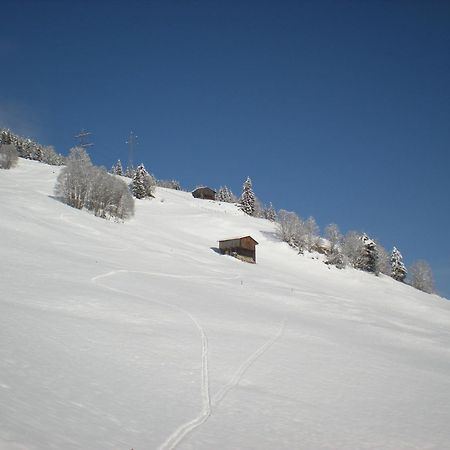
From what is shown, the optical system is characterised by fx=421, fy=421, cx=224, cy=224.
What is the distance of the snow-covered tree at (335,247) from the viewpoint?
65.2 meters

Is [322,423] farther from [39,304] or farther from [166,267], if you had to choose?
[166,267]

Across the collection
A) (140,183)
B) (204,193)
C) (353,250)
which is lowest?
(353,250)

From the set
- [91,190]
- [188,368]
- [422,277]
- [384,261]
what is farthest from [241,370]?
[422,277]

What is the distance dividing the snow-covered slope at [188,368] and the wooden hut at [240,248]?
26851 mm

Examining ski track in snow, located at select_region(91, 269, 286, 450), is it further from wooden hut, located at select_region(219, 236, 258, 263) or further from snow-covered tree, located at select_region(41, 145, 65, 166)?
snow-covered tree, located at select_region(41, 145, 65, 166)

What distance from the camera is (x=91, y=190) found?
55.8 metres

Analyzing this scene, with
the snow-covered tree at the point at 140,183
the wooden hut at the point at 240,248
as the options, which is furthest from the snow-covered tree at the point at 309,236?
the snow-covered tree at the point at 140,183

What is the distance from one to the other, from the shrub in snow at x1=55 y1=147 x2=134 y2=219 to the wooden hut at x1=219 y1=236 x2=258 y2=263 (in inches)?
612

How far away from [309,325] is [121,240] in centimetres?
2301

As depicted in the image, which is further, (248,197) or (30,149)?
(30,149)

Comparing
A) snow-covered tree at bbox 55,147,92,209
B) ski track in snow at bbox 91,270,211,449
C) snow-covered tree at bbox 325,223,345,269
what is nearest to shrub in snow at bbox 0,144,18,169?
snow-covered tree at bbox 55,147,92,209

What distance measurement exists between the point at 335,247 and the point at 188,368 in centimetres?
6164

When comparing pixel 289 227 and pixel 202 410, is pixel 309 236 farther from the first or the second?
pixel 202 410

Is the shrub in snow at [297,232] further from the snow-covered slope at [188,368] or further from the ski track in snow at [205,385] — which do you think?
the ski track in snow at [205,385]
